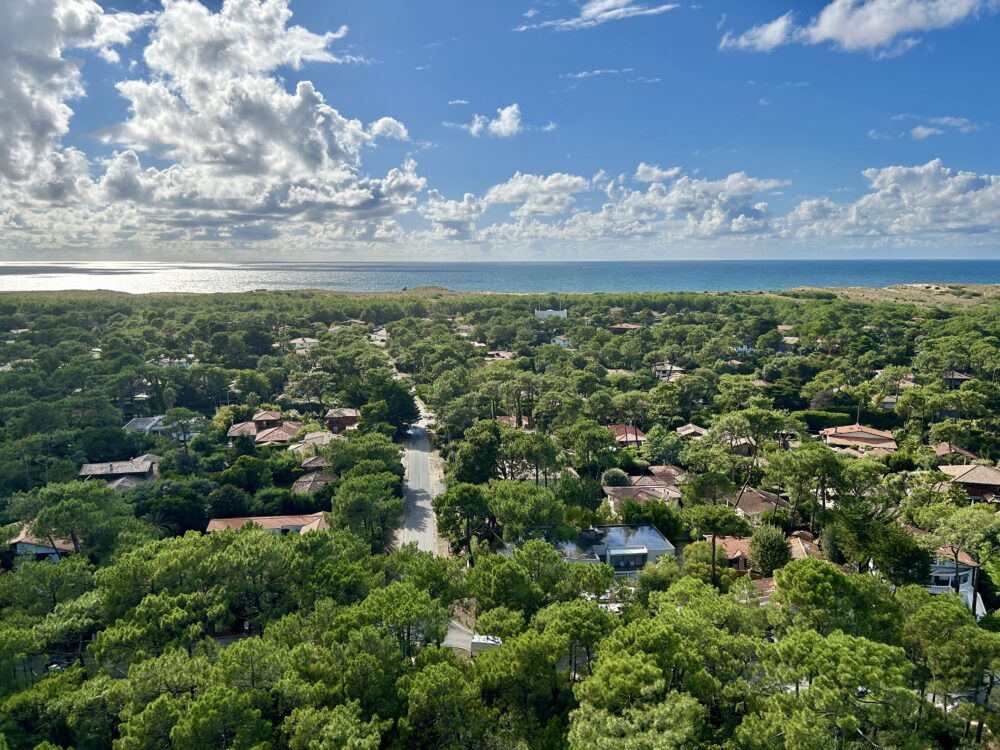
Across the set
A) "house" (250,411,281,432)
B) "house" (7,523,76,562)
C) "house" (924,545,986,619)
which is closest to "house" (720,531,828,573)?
"house" (924,545,986,619)

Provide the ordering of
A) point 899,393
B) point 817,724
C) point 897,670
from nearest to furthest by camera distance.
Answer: point 817,724 → point 897,670 → point 899,393

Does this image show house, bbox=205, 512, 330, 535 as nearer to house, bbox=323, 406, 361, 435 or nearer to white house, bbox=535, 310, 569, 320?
house, bbox=323, 406, 361, 435

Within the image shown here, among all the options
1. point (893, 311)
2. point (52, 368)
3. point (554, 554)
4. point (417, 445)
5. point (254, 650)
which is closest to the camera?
point (254, 650)

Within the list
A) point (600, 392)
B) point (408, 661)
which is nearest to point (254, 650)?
point (408, 661)

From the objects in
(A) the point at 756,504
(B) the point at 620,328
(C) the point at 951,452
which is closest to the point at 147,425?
(A) the point at 756,504

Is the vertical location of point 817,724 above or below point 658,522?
above

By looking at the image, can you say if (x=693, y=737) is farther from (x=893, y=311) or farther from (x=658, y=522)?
(x=893, y=311)
